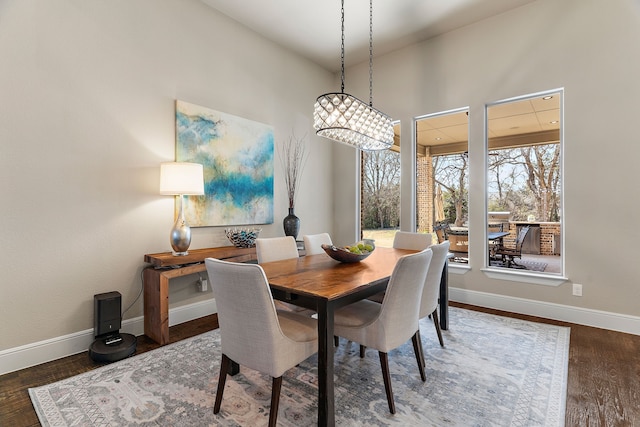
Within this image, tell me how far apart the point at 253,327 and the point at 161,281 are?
153 centimetres

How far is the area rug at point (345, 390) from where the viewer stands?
171 cm

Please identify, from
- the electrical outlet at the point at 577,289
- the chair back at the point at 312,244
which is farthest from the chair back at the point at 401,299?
the electrical outlet at the point at 577,289

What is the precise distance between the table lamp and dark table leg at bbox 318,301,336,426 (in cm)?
184

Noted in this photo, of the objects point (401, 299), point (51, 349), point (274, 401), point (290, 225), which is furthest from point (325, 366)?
point (290, 225)

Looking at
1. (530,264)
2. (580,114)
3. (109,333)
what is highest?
(580,114)

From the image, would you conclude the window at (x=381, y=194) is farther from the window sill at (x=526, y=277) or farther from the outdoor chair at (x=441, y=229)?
the window sill at (x=526, y=277)

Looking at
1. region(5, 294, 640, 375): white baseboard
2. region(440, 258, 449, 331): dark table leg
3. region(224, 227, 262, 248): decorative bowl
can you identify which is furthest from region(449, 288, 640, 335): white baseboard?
region(224, 227, 262, 248): decorative bowl

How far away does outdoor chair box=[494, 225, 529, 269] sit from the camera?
12.2ft

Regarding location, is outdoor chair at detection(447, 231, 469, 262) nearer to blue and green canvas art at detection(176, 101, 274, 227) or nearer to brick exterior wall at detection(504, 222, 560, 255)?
brick exterior wall at detection(504, 222, 560, 255)

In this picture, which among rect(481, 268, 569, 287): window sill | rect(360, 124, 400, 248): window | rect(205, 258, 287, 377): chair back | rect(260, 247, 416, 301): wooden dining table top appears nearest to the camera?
rect(205, 258, 287, 377): chair back

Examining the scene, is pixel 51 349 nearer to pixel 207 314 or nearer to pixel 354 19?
pixel 207 314

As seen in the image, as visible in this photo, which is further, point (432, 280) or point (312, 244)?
point (312, 244)

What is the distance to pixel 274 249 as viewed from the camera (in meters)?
2.69

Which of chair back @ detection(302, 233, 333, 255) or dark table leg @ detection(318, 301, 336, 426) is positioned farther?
chair back @ detection(302, 233, 333, 255)
